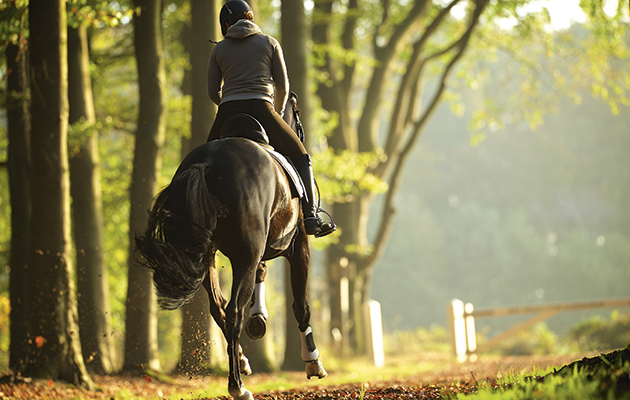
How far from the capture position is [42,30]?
26.7 ft

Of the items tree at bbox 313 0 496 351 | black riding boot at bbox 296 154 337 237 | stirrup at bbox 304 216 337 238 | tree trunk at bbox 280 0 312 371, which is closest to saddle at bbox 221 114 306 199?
black riding boot at bbox 296 154 337 237

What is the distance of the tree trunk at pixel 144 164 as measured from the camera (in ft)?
34.0

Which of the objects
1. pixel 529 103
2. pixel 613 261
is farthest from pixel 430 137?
pixel 529 103

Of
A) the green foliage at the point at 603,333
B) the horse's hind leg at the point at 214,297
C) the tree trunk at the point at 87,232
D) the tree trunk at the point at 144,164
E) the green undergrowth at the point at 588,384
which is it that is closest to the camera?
the green undergrowth at the point at 588,384

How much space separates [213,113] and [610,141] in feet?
174

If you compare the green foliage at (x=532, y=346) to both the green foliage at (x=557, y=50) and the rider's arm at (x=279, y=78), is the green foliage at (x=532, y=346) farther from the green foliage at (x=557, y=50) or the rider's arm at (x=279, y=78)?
the rider's arm at (x=279, y=78)

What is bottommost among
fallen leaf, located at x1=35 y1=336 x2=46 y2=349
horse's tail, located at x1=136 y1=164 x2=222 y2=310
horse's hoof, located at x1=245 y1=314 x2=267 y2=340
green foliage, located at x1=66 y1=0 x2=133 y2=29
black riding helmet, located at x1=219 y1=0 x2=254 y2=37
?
fallen leaf, located at x1=35 y1=336 x2=46 y2=349

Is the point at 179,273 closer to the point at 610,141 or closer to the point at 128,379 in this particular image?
the point at 128,379

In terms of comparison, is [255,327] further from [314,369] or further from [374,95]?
[374,95]

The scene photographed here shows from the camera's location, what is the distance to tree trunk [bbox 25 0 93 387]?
793 cm

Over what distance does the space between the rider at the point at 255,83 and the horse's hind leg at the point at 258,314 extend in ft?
2.41

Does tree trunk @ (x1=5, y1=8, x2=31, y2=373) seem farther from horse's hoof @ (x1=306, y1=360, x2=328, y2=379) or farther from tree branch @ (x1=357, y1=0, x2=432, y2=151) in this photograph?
tree branch @ (x1=357, y1=0, x2=432, y2=151)

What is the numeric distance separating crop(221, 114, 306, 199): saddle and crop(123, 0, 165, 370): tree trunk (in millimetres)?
4827

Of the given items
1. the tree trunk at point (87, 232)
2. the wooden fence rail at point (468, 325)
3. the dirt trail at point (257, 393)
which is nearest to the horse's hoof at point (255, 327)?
the dirt trail at point (257, 393)
